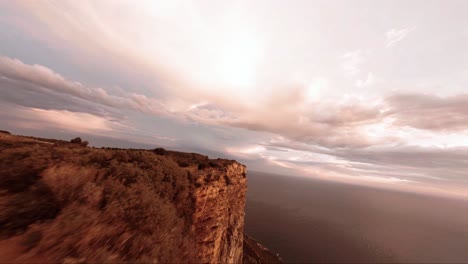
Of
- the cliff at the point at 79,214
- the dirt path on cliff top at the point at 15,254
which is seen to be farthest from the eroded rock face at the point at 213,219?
the dirt path on cliff top at the point at 15,254

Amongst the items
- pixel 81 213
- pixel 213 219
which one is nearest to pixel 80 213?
pixel 81 213

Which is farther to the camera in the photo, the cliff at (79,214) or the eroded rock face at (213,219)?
the eroded rock face at (213,219)

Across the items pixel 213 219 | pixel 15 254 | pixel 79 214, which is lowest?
pixel 213 219

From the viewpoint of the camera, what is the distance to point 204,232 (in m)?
15.6

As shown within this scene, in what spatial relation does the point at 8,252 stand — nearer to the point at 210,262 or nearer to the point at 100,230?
the point at 100,230

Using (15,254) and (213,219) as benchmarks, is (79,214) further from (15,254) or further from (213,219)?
(213,219)

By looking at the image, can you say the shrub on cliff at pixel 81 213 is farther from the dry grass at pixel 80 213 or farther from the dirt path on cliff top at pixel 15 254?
the dirt path on cliff top at pixel 15 254

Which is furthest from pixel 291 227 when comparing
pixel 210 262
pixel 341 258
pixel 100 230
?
pixel 100 230

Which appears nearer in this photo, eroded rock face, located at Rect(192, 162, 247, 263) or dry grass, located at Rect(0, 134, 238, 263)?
dry grass, located at Rect(0, 134, 238, 263)

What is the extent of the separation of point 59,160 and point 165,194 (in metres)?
5.08

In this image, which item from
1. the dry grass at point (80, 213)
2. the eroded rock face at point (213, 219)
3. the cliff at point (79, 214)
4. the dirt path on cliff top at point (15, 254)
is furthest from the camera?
the eroded rock face at point (213, 219)

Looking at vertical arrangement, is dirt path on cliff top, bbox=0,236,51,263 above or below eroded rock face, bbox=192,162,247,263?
above

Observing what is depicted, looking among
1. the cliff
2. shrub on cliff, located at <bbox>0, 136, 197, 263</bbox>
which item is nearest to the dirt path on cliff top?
the cliff

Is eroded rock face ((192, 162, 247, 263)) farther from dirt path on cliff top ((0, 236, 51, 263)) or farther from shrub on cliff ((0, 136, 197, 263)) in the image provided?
dirt path on cliff top ((0, 236, 51, 263))
